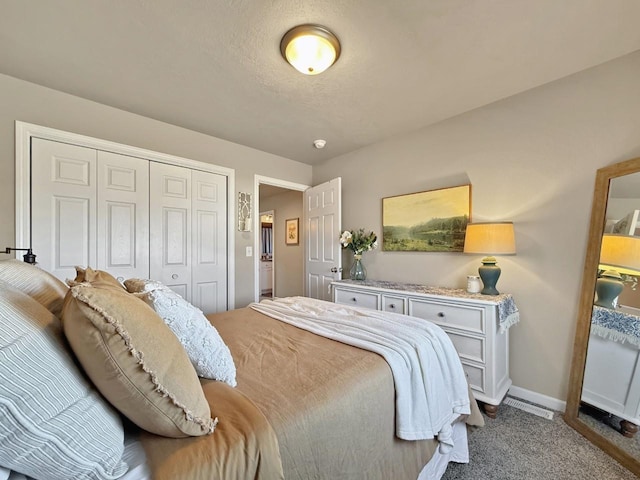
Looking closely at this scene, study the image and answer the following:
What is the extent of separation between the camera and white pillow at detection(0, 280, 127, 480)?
1.63 feet

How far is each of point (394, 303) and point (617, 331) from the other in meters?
1.43

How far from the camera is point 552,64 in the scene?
6.24 ft

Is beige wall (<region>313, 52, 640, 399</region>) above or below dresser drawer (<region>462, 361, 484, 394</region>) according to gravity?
above

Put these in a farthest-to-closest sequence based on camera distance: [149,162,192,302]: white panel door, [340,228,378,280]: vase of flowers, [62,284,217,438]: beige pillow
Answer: [340,228,378,280]: vase of flowers, [149,162,192,302]: white panel door, [62,284,217,438]: beige pillow

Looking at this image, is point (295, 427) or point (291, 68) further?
point (291, 68)

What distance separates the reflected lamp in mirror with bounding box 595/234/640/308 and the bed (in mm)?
1479

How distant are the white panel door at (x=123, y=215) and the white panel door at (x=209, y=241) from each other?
0.47 metres

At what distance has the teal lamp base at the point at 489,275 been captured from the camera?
2.20m

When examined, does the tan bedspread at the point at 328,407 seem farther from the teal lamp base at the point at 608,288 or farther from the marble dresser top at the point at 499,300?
the teal lamp base at the point at 608,288

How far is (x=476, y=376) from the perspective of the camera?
6.75ft

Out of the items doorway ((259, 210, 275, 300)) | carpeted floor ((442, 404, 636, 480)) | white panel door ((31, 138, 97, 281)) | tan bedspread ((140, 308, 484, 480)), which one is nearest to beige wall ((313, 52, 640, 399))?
carpeted floor ((442, 404, 636, 480))

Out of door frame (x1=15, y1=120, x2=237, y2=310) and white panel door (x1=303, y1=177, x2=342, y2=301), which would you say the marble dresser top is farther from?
door frame (x1=15, y1=120, x2=237, y2=310)

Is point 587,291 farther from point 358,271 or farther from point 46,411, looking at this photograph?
point 46,411

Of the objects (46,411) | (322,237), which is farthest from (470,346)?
(46,411)
